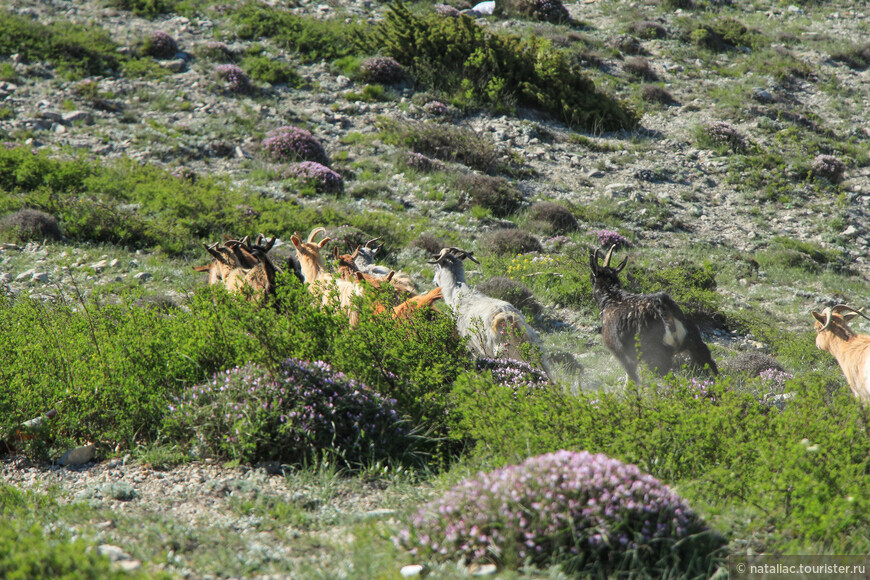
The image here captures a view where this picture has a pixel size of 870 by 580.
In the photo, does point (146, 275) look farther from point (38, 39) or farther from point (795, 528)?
point (38, 39)

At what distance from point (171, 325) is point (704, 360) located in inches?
203

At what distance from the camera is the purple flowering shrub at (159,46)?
64.7 ft

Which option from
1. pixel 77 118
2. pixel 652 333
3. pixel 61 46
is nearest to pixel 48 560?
pixel 652 333

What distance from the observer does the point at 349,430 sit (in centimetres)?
482

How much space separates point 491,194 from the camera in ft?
48.6

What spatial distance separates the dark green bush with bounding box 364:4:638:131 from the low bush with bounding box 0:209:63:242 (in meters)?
11.6

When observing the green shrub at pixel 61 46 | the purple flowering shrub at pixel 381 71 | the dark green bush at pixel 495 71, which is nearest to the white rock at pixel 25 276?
the green shrub at pixel 61 46

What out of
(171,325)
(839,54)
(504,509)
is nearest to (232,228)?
(171,325)

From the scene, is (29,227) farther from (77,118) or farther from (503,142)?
(503,142)

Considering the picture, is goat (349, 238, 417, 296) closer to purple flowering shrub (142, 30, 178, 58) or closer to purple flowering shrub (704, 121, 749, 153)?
purple flowering shrub (704, 121, 749, 153)

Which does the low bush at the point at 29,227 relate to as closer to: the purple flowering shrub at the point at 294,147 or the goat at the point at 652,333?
the purple flowering shrub at the point at 294,147

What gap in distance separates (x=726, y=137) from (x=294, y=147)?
1205cm

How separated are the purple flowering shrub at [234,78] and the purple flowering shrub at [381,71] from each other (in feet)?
11.5

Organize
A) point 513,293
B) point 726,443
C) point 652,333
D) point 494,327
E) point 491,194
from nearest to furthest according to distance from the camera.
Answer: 1. point 726,443
2. point 652,333
3. point 494,327
4. point 513,293
5. point 491,194
